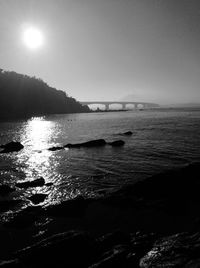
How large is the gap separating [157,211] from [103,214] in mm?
3795

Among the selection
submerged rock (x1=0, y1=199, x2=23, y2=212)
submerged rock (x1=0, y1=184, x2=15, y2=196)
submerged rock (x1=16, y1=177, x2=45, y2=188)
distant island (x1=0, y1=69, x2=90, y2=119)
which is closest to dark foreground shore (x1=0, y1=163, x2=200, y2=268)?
submerged rock (x1=0, y1=199, x2=23, y2=212)

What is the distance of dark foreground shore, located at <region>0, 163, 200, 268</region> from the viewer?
→ 9.34 meters

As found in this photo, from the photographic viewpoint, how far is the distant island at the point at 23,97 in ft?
474

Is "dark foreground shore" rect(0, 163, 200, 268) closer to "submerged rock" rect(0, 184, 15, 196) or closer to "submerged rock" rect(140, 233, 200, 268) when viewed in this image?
"submerged rock" rect(140, 233, 200, 268)

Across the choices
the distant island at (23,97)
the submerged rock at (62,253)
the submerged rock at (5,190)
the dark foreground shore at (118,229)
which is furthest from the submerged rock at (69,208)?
the distant island at (23,97)

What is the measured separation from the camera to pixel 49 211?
15234 mm

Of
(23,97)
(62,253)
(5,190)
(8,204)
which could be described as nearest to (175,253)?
(62,253)

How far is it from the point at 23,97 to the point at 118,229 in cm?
16128

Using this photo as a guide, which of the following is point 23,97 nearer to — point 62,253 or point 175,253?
point 62,253

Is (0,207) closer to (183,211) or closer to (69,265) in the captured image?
(69,265)

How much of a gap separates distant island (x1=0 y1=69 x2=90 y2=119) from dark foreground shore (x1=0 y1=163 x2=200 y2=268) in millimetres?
131891

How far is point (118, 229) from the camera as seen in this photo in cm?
1298

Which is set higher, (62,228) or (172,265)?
(172,265)

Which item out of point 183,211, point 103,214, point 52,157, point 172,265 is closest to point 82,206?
point 103,214
